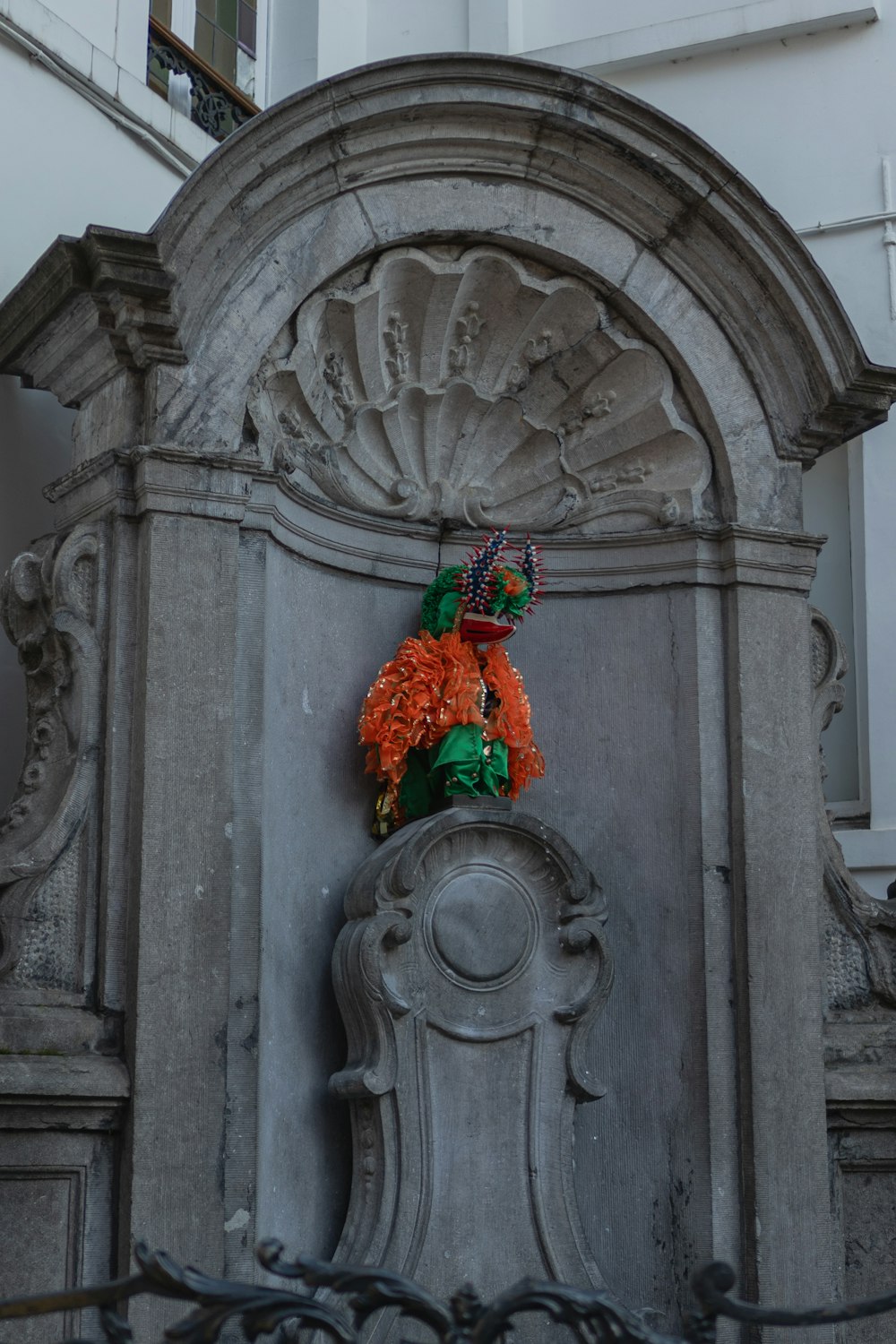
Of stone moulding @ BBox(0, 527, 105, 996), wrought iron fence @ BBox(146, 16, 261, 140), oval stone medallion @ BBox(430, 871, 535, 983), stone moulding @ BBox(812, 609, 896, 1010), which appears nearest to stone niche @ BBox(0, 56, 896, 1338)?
stone moulding @ BBox(0, 527, 105, 996)

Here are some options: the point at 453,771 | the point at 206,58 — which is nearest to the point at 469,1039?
the point at 453,771

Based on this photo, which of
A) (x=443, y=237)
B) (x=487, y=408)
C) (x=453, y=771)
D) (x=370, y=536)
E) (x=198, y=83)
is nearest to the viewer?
(x=453, y=771)

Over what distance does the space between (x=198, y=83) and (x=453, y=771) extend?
299cm

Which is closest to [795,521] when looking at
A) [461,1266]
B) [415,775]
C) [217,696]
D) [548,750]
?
[548,750]

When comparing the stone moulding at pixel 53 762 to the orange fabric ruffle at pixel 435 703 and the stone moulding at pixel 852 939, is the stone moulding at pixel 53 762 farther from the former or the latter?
the stone moulding at pixel 852 939

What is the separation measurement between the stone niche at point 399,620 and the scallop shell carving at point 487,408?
0.01 metres

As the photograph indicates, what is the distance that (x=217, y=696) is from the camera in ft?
15.8

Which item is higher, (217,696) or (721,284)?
(721,284)

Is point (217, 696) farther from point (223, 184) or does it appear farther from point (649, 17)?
point (649, 17)

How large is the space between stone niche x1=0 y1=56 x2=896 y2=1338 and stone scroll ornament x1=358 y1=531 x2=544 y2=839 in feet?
0.63

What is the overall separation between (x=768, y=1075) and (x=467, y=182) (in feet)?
8.74

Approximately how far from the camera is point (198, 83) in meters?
6.79

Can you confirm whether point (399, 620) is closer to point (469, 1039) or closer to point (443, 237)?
point (443, 237)

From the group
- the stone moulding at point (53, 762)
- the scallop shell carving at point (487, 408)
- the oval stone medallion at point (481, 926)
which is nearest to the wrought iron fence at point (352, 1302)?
the stone moulding at point (53, 762)
